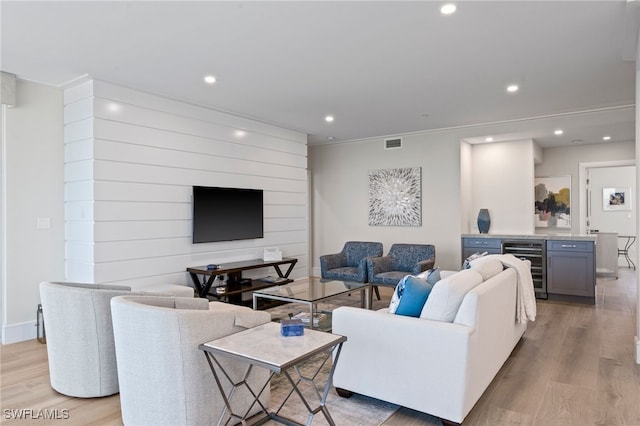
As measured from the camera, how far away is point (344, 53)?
355 centimetres

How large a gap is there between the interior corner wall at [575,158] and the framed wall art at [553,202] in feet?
0.25

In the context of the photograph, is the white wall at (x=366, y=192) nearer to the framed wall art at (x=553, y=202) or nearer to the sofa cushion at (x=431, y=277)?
the framed wall art at (x=553, y=202)

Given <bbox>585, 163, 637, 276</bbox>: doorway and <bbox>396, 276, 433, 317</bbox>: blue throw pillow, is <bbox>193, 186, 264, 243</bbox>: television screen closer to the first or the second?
<bbox>396, 276, 433, 317</bbox>: blue throw pillow

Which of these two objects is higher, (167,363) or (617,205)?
(617,205)

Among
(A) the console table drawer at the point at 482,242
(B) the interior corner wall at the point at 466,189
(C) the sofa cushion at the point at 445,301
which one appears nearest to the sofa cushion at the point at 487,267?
(C) the sofa cushion at the point at 445,301

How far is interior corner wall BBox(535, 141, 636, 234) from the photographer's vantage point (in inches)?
272

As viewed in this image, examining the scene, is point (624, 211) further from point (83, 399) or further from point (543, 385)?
point (83, 399)

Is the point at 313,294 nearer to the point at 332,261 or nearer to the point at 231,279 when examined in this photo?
the point at 231,279

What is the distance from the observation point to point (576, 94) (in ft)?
15.6

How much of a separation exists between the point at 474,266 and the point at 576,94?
113 inches

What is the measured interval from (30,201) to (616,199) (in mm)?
10863

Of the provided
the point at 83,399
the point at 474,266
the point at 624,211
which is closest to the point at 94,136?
the point at 83,399

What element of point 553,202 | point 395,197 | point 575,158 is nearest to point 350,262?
point 395,197

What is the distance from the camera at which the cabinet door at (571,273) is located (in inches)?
216
